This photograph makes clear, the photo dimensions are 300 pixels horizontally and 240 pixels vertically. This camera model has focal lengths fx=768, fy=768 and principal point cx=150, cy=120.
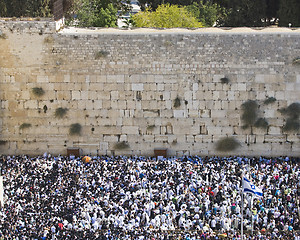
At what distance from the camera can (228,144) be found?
29188mm

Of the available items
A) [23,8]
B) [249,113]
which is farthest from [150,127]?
[23,8]

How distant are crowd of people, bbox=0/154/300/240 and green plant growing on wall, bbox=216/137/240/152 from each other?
0.43m

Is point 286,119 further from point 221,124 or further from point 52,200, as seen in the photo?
point 52,200

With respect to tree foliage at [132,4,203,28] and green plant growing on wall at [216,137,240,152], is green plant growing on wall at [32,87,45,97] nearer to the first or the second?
green plant growing on wall at [216,137,240,152]

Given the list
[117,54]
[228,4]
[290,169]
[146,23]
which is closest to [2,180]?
[117,54]

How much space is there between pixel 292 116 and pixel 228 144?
2630 mm

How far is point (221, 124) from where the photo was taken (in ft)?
95.7

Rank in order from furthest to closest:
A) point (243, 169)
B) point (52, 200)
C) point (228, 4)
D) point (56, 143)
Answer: point (228, 4) → point (56, 143) → point (243, 169) → point (52, 200)

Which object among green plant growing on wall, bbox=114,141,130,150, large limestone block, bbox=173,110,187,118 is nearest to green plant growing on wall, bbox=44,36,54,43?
green plant growing on wall, bbox=114,141,130,150

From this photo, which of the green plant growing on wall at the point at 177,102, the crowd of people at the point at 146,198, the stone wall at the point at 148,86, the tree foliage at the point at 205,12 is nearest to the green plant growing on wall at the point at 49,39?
the stone wall at the point at 148,86

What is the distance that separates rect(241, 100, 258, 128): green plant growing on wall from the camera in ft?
94.9

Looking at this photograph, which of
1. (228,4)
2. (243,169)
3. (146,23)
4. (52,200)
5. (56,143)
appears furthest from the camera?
(228,4)

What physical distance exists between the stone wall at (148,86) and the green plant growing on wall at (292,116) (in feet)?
0.51

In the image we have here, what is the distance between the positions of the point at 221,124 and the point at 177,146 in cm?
188
